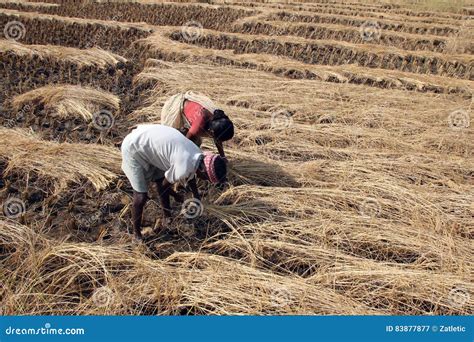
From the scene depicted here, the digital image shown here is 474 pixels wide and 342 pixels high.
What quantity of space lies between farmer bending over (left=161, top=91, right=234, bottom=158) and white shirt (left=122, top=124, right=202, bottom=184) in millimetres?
450

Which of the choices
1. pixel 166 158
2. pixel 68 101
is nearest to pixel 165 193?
pixel 166 158

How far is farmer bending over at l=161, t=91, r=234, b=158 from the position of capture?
2.87 m

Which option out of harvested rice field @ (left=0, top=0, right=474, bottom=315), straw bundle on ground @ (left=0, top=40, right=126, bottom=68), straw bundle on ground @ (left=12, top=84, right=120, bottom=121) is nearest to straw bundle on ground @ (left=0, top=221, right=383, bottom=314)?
harvested rice field @ (left=0, top=0, right=474, bottom=315)

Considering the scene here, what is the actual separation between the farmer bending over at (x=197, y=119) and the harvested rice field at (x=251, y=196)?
622 millimetres

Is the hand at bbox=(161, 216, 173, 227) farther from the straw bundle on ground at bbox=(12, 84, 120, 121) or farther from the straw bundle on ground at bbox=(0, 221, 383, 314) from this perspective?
A: the straw bundle on ground at bbox=(12, 84, 120, 121)

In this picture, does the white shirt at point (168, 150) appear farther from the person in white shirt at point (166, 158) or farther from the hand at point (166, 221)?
the hand at point (166, 221)

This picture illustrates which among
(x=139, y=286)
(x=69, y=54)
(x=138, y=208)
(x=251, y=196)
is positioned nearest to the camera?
(x=139, y=286)

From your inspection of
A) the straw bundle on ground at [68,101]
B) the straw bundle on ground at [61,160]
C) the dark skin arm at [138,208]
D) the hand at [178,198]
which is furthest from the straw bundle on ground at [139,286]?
the straw bundle on ground at [68,101]

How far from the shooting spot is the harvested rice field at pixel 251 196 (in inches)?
95.3

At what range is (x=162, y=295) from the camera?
7.86 feet

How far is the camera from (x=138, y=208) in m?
2.73

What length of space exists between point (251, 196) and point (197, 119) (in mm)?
842

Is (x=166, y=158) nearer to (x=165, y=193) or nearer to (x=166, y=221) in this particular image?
(x=165, y=193)

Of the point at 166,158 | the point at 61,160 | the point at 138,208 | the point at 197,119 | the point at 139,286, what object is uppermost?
the point at 197,119
